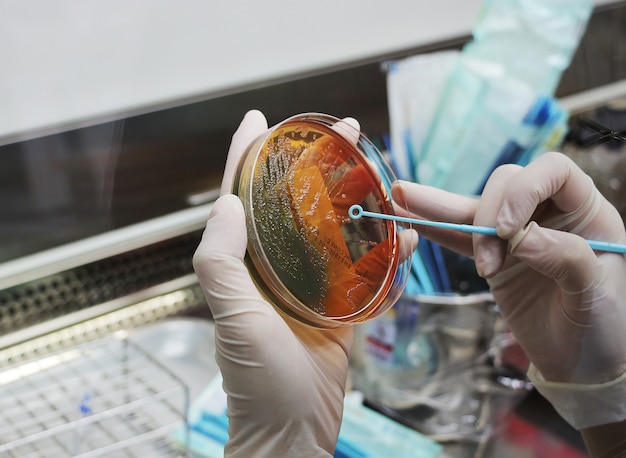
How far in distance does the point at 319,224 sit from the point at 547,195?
29 centimetres

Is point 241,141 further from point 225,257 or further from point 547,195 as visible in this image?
point 547,195

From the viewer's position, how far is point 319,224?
0.88 metres

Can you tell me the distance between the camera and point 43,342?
141 centimetres

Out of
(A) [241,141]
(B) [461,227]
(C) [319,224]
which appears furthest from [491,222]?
(A) [241,141]

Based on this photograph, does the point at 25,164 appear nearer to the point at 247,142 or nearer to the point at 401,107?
the point at 247,142

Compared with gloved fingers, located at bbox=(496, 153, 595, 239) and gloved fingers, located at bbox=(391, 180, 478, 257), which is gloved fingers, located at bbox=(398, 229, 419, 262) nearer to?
gloved fingers, located at bbox=(391, 180, 478, 257)

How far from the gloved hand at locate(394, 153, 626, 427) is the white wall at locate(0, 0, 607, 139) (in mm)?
771

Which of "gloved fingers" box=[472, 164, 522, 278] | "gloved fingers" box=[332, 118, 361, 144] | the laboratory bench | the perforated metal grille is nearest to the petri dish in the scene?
"gloved fingers" box=[332, 118, 361, 144]

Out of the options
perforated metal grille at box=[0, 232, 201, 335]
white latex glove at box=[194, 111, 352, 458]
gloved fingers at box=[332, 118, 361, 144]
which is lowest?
perforated metal grille at box=[0, 232, 201, 335]

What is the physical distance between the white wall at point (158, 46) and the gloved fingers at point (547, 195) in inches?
36.3

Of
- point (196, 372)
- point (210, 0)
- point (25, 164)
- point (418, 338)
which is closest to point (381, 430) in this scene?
point (418, 338)

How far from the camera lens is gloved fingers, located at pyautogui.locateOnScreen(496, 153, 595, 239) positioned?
843 millimetres

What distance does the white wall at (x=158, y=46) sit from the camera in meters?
1.34

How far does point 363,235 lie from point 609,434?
0.46 m
